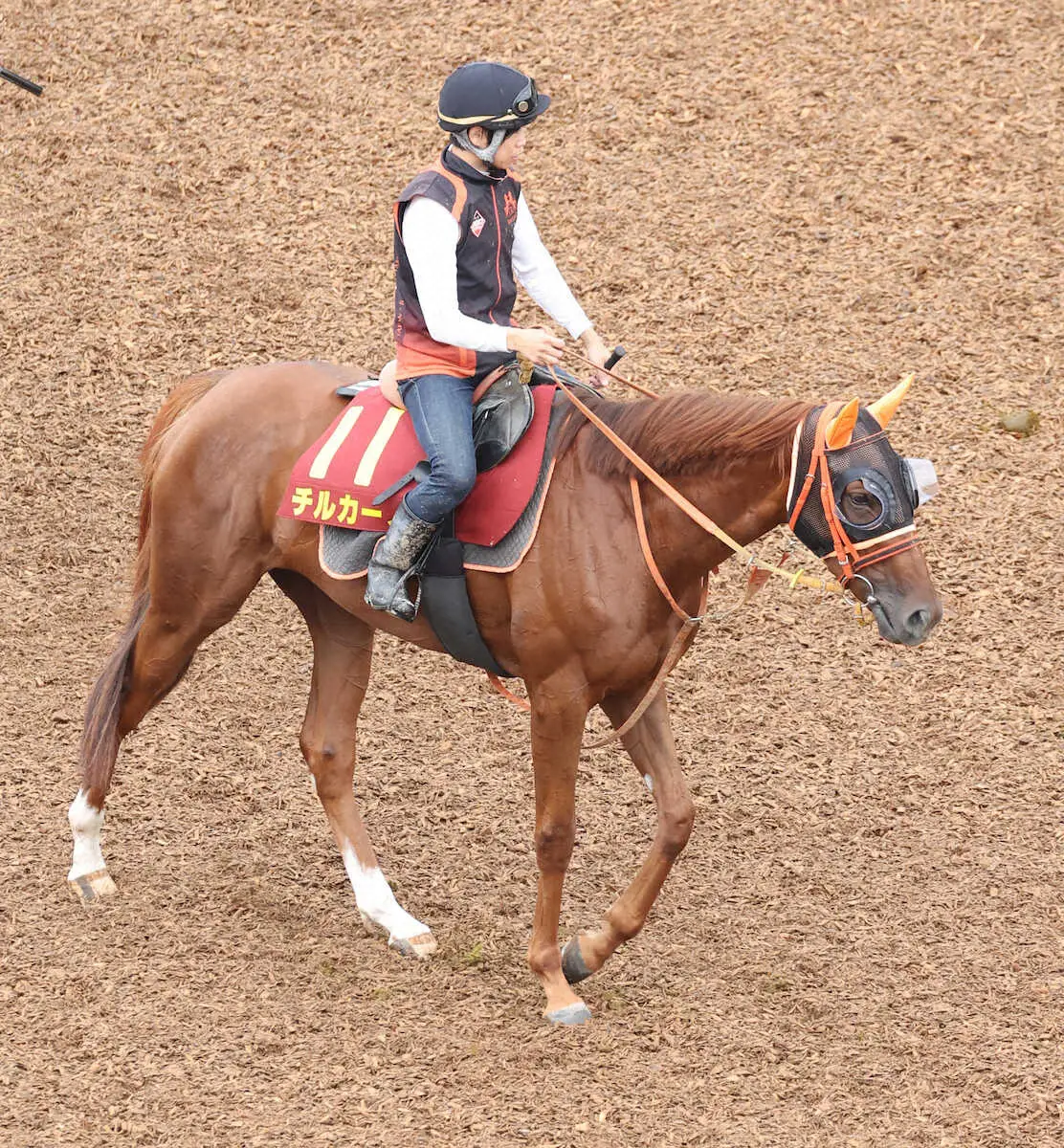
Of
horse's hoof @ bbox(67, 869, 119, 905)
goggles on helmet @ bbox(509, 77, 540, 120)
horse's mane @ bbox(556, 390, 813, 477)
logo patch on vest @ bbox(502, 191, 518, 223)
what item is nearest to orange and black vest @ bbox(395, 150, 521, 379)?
logo patch on vest @ bbox(502, 191, 518, 223)

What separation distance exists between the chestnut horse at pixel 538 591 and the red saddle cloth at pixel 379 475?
4.4 inches

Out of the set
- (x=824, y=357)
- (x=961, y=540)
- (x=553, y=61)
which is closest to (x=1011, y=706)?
(x=961, y=540)

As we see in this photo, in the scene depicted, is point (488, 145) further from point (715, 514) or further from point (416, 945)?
point (416, 945)

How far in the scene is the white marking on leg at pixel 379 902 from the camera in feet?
19.1

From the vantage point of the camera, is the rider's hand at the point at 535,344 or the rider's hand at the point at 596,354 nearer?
the rider's hand at the point at 535,344

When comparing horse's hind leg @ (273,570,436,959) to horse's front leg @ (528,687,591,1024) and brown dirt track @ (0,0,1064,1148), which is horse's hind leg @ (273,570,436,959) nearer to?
brown dirt track @ (0,0,1064,1148)

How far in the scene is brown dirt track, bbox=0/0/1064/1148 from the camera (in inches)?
198

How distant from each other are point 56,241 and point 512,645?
20.8ft

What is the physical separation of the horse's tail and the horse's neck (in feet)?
6.95

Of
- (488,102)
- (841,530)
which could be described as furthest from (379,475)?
(841,530)

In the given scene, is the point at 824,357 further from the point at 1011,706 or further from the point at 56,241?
the point at 56,241

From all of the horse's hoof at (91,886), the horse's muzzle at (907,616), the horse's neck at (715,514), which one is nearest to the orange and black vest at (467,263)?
the horse's neck at (715,514)

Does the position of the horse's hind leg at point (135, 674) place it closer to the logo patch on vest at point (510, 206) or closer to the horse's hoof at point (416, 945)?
the horse's hoof at point (416, 945)

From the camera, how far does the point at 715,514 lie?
191 inches
